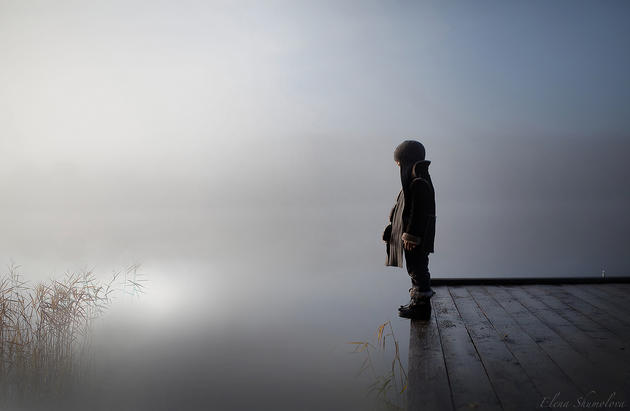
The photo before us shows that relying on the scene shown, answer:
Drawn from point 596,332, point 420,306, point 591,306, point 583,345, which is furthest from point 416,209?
point 591,306

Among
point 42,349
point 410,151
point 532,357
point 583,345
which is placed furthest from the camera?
point 42,349

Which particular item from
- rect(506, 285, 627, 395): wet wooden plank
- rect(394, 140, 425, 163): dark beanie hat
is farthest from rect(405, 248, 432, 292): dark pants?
rect(506, 285, 627, 395): wet wooden plank

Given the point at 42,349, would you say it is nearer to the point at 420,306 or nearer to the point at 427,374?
the point at 420,306

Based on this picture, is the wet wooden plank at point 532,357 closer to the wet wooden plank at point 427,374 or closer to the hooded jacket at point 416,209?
the wet wooden plank at point 427,374

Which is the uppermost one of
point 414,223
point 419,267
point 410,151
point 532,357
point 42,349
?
point 410,151

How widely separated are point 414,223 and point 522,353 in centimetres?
120

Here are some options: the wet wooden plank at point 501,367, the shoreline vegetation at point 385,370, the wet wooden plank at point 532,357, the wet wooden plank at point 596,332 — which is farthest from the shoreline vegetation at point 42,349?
the wet wooden plank at point 596,332

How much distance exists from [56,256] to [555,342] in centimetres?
1728

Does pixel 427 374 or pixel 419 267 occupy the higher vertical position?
pixel 419 267

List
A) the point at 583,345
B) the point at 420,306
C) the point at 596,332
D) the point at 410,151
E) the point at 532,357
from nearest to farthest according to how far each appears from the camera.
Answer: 1. the point at 532,357
2. the point at 583,345
3. the point at 596,332
4. the point at 410,151
5. the point at 420,306

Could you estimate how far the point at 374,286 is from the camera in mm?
10375

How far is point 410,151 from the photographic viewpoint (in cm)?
370

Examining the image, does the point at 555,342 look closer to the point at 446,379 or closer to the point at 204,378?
the point at 446,379

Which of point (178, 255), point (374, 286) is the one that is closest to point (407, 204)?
point (374, 286)
